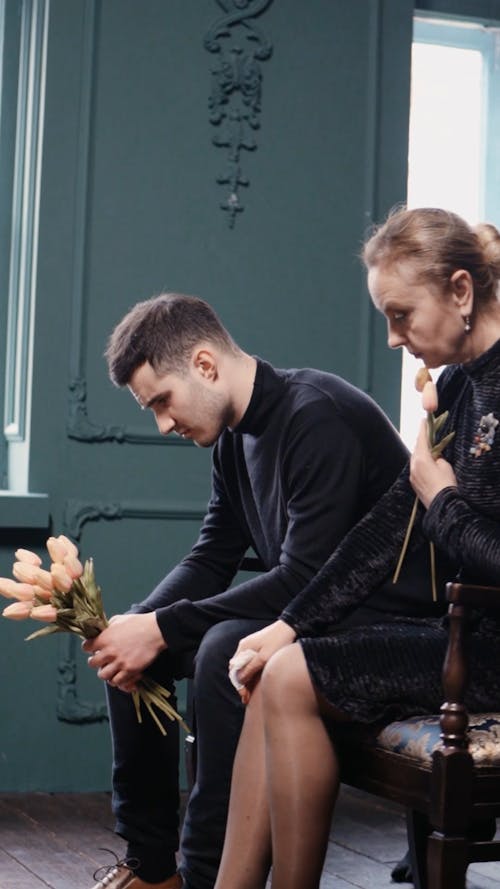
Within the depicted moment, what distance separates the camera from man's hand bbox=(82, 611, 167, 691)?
2398 millimetres

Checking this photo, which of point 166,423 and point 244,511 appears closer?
point 166,423

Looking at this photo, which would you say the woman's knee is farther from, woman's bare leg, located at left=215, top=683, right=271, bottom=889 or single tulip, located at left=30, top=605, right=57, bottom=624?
single tulip, located at left=30, top=605, right=57, bottom=624

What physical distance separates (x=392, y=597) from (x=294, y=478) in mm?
268

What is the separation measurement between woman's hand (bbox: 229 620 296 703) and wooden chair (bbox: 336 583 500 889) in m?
0.21

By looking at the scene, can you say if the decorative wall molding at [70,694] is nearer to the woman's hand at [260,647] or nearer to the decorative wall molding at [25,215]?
the decorative wall molding at [25,215]

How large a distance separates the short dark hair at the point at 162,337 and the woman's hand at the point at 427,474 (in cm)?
51

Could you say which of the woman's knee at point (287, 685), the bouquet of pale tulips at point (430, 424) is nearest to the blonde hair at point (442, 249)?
the bouquet of pale tulips at point (430, 424)

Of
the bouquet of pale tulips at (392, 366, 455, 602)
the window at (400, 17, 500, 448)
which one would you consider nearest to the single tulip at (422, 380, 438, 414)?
the bouquet of pale tulips at (392, 366, 455, 602)

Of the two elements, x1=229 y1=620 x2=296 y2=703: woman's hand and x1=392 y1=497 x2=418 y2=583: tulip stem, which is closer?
x1=229 y1=620 x2=296 y2=703: woman's hand

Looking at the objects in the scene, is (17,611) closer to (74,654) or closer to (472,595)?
(472,595)

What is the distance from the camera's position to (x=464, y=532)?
79.9 inches

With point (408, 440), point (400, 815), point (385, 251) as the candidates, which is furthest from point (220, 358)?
point (408, 440)

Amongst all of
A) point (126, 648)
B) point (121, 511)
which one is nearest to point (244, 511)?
point (126, 648)

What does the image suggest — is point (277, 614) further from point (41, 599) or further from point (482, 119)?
point (482, 119)
